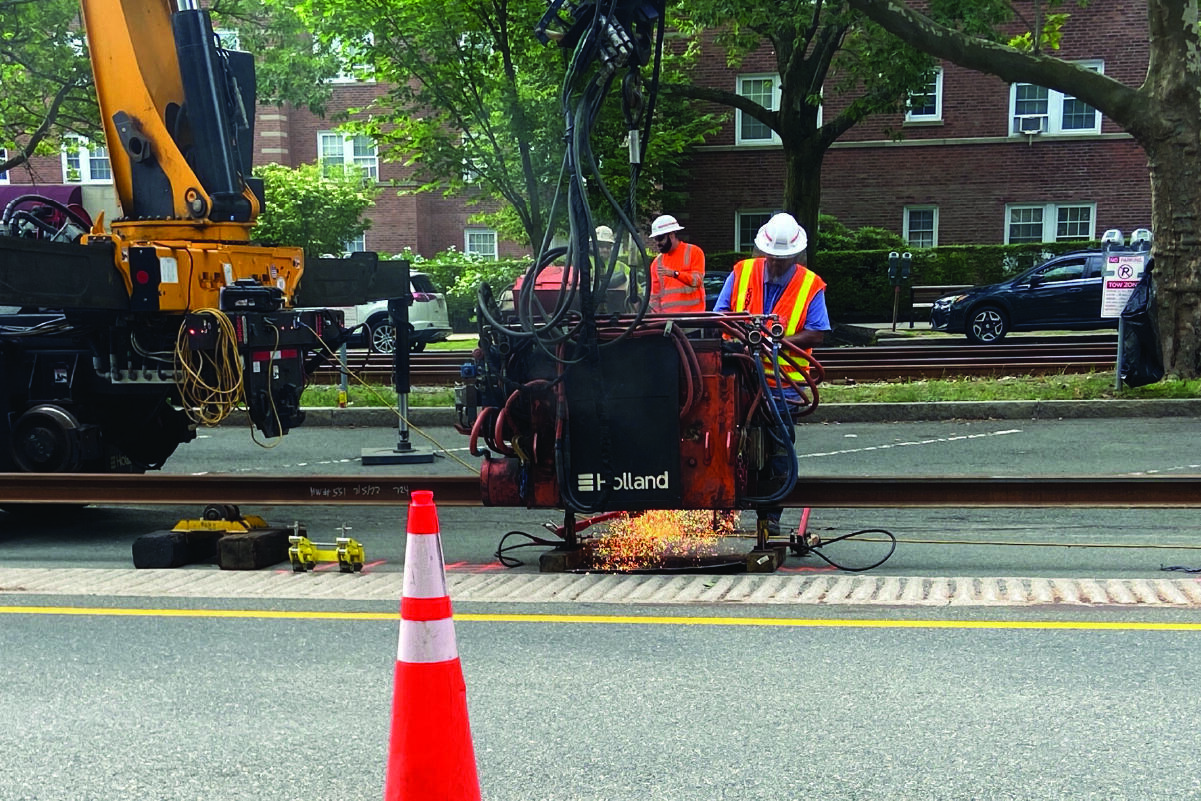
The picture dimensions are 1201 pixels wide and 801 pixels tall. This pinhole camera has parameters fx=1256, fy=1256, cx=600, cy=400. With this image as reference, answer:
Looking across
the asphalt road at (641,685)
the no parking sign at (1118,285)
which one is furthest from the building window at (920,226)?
the asphalt road at (641,685)

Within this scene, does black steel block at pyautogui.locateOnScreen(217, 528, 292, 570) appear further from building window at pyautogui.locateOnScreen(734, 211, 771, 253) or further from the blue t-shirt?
building window at pyautogui.locateOnScreen(734, 211, 771, 253)

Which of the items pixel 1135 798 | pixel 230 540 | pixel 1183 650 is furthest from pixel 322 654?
pixel 1183 650

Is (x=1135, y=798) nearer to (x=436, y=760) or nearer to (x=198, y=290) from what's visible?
(x=436, y=760)

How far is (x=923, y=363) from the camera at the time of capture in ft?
53.8

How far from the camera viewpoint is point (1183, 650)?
198 inches

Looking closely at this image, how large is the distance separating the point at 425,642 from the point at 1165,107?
1265cm

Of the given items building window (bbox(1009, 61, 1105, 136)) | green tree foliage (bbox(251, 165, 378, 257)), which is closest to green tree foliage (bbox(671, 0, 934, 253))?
building window (bbox(1009, 61, 1105, 136))

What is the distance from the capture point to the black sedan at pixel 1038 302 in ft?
73.3

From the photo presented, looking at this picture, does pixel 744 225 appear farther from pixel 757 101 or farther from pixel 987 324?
pixel 987 324

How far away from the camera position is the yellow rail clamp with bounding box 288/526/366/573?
6.86 meters

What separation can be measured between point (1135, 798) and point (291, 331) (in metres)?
6.23

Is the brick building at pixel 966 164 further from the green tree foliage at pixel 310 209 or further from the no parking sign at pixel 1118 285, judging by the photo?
the no parking sign at pixel 1118 285

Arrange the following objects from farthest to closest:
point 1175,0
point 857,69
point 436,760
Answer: point 857,69, point 1175,0, point 436,760

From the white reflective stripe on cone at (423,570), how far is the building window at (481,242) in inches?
1323
